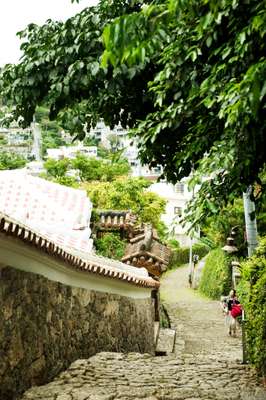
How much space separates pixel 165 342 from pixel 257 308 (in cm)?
689

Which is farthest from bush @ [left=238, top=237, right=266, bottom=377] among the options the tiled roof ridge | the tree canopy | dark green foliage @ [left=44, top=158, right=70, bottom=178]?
dark green foliage @ [left=44, top=158, right=70, bottom=178]

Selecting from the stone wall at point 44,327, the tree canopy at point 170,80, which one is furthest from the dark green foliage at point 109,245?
the tree canopy at point 170,80

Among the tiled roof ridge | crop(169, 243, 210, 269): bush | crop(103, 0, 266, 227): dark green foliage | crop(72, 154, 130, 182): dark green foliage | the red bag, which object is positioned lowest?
the red bag

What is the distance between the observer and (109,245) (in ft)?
60.0

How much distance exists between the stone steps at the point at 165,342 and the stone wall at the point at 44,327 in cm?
345

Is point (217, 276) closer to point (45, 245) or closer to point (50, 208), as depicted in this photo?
point (50, 208)

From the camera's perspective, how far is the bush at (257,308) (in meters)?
6.23

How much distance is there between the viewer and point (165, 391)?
5.64m

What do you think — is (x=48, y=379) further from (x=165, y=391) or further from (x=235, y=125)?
(x=235, y=125)

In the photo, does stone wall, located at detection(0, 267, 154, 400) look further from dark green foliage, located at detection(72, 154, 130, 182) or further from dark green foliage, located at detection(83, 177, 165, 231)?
dark green foliage, located at detection(72, 154, 130, 182)

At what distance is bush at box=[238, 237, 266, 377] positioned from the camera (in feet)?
20.5

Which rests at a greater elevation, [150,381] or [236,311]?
[236,311]

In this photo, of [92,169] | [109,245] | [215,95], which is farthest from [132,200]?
[215,95]

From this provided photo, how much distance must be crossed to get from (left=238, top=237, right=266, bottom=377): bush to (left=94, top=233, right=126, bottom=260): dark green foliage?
10800mm
